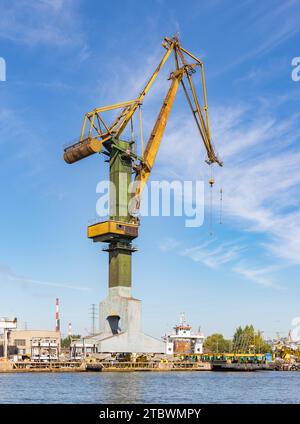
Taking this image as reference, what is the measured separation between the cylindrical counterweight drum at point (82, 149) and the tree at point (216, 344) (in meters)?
91.7

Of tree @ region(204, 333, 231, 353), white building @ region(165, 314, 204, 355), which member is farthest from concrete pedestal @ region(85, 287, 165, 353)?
tree @ region(204, 333, 231, 353)

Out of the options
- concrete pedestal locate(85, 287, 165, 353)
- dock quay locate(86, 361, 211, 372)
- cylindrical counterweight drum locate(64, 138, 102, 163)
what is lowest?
dock quay locate(86, 361, 211, 372)

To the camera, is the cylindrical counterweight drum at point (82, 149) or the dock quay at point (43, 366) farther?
the dock quay at point (43, 366)

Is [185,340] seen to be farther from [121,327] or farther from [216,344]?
[121,327]

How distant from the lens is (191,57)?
86.8 metres

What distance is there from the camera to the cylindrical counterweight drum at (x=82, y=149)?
75938 millimetres

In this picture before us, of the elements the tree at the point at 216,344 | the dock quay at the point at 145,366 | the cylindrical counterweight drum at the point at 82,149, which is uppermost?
the cylindrical counterweight drum at the point at 82,149

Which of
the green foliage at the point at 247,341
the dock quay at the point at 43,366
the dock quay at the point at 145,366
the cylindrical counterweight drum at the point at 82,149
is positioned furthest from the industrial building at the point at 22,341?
the green foliage at the point at 247,341

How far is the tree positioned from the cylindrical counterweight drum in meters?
91.7

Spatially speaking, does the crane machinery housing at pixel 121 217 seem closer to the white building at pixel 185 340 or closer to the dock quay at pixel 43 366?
the dock quay at pixel 43 366

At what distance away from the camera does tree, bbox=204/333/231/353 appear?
157250 mm

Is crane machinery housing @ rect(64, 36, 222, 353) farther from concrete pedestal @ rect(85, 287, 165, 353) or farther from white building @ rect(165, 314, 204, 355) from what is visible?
white building @ rect(165, 314, 204, 355)

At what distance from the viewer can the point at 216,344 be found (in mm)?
158500

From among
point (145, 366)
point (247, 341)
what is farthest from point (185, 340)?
point (145, 366)
